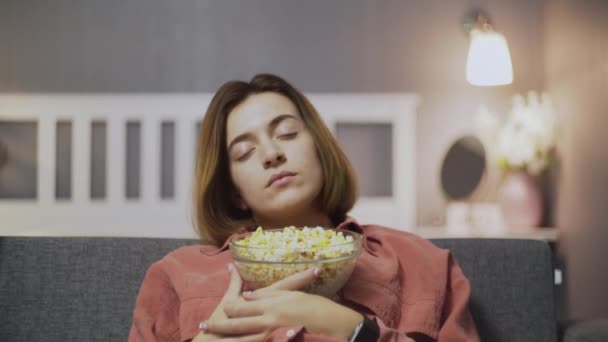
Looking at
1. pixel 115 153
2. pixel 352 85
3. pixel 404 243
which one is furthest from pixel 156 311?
pixel 352 85

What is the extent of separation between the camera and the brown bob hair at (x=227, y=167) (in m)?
1.30

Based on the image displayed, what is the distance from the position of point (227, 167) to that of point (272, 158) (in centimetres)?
17

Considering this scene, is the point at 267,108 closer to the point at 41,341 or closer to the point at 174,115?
the point at 41,341

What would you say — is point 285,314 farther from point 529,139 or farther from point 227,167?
point 529,139

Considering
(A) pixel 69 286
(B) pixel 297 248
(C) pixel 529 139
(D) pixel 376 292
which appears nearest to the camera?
(B) pixel 297 248

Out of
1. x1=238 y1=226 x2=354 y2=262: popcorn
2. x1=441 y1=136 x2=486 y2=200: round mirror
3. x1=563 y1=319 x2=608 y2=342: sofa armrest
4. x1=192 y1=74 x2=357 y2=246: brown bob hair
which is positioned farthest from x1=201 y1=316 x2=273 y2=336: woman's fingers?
x1=441 y1=136 x2=486 y2=200: round mirror

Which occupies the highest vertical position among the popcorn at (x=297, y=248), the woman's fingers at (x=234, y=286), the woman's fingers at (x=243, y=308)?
the popcorn at (x=297, y=248)

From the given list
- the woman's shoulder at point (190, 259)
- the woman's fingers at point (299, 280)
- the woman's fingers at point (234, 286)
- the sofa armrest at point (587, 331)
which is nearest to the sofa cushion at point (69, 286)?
the woman's shoulder at point (190, 259)

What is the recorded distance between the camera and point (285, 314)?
0.97m

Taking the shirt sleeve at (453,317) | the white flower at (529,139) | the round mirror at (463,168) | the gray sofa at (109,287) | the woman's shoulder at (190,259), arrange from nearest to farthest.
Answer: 1. the shirt sleeve at (453,317)
2. the woman's shoulder at (190,259)
3. the gray sofa at (109,287)
4. the white flower at (529,139)
5. the round mirror at (463,168)

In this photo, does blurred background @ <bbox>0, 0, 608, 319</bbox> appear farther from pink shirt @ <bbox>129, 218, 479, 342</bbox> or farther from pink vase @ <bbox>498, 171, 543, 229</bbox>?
pink shirt @ <bbox>129, 218, 479, 342</bbox>

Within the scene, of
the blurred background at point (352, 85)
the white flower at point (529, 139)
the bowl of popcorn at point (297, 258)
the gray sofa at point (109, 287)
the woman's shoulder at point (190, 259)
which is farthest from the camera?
the blurred background at point (352, 85)

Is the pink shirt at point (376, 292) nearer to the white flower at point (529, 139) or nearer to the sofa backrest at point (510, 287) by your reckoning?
the sofa backrest at point (510, 287)

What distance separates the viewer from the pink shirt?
114 cm
